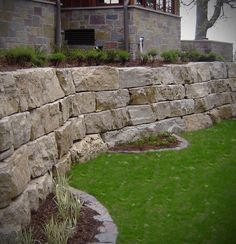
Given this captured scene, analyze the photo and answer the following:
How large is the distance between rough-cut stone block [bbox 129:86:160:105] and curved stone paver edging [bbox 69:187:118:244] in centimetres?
349

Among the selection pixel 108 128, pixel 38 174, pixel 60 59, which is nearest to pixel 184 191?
pixel 38 174

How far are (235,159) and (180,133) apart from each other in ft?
8.41

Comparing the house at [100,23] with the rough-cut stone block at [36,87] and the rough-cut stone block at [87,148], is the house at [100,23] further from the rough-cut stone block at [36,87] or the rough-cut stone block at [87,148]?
the rough-cut stone block at [36,87]

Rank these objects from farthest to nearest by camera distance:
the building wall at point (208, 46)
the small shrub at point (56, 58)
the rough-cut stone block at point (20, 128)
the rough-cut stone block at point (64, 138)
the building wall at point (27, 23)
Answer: the building wall at point (208, 46) → the building wall at point (27, 23) → the small shrub at point (56, 58) → the rough-cut stone block at point (64, 138) → the rough-cut stone block at point (20, 128)

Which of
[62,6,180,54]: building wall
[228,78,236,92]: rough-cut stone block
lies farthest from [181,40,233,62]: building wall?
[62,6,180,54]: building wall

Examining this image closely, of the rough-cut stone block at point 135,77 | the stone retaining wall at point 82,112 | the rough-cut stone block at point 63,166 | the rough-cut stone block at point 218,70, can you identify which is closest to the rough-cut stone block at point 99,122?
the stone retaining wall at point 82,112

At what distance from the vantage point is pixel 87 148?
808cm

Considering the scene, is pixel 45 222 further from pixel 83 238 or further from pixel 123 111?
pixel 123 111

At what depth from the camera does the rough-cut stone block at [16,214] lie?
175 inches

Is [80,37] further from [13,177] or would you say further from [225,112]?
[13,177]

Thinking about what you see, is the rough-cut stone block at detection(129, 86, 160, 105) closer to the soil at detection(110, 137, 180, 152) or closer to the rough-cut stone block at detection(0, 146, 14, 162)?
the soil at detection(110, 137, 180, 152)

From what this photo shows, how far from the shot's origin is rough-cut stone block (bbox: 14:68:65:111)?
5.34 meters

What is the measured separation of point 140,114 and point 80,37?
4.40 meters

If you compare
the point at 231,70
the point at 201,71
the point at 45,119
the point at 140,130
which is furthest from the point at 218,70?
the point at 45,119
